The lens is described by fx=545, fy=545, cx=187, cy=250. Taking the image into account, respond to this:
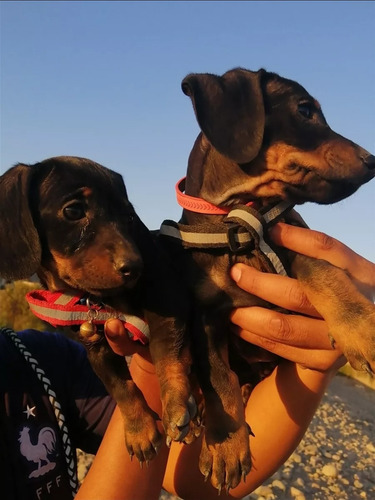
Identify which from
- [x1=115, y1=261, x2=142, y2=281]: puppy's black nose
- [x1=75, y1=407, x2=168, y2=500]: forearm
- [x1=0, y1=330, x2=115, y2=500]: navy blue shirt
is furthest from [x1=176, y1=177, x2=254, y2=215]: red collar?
[x1=0, y1=330, x2=115, y2=500]: navy blue shirt

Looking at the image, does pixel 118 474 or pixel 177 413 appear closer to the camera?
pixel 177 413

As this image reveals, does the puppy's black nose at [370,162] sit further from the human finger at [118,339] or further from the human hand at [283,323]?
the human finger at [118,339]

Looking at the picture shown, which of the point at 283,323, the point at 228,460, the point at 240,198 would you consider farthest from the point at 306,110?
the point at 228,460

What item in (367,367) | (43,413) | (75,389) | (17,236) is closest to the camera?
(367,367)

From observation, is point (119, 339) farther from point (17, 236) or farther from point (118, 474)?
point (118, 474)

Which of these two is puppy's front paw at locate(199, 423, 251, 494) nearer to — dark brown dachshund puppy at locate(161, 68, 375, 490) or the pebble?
dark brown dachshund puppy at locate(161, 68, 375, 490)

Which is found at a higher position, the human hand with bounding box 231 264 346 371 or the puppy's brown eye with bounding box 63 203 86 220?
the puppy's brown eye with bounding box 63 203 86 220

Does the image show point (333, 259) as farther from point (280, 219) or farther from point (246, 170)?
point (246, 170)
